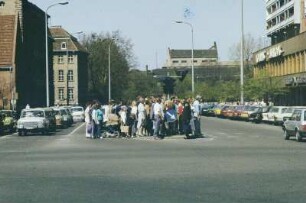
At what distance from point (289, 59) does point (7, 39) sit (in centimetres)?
3005

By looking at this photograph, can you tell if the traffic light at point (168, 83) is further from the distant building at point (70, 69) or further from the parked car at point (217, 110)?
the distant building at point (70, 69)

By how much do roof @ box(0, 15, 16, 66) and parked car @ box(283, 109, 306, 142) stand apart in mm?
43478

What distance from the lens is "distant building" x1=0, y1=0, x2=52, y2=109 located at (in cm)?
6888

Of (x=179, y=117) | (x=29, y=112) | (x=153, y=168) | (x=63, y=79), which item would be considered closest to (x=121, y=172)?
(x=153, y=168)

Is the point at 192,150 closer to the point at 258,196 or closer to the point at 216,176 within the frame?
the point at 216,176

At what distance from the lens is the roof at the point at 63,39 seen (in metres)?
123

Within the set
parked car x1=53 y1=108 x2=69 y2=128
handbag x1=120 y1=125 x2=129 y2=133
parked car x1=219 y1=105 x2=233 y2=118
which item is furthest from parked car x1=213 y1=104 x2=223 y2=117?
handbag x1=120 y1=125 x2=129 y2=133

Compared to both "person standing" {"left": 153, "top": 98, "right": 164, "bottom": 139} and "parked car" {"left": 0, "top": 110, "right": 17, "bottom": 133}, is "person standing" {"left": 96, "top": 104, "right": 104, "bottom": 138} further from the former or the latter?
"parked car" {"left": 0, "top": 110, "right": 17, "bottom": 133}

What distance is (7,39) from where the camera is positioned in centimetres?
7119

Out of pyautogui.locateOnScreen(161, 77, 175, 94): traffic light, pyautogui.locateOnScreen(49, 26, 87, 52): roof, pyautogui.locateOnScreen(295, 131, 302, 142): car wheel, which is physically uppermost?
pyautogui.locateOnScreen(49, 26, 87, 52): roof

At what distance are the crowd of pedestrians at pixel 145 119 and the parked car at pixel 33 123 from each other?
502 cm

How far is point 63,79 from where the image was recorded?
403 feet

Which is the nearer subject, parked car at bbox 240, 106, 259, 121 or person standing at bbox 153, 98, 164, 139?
person standing at bbox 153, 98, 164, 139

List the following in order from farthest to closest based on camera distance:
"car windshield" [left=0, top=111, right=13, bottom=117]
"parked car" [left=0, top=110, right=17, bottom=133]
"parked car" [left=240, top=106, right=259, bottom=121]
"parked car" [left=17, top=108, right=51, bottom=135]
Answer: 1. "parked car" [left=240, top=106, right=259, bottom=121]
2. "car windshield" [left=0, top=111, right=13, bottom=117]
3. "parked car" [left=0, top=110, right=17, bottom=133]
4. "parked car" [left=17, top=108, right=51, bottom=135]
